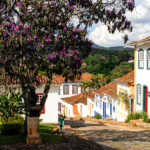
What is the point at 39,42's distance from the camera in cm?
959

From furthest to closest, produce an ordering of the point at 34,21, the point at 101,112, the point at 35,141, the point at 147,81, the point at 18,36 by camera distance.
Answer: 1. the point at 101,112
2. the point at 147,81
3. the point at 35,141
4. the point at 34,21
5. the point at 18,36

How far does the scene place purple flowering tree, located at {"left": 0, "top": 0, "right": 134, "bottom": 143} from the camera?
912 centimetres

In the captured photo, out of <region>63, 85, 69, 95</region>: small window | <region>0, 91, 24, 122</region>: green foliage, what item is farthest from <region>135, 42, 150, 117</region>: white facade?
<region>63, 85, 69, 95</region>: small window

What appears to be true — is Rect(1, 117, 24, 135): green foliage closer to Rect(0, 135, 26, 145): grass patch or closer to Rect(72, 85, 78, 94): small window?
Rect(0, 135, 26, 145): grass patch

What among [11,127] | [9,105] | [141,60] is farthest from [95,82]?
[11,127]

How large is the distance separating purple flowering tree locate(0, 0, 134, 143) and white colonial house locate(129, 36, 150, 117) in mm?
12496

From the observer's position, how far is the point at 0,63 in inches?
366

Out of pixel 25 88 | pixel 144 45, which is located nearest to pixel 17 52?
→ pixel 25 88

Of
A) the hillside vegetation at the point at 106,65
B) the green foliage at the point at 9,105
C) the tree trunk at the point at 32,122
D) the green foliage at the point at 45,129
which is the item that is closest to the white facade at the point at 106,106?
the green foliage at the point at 45,129

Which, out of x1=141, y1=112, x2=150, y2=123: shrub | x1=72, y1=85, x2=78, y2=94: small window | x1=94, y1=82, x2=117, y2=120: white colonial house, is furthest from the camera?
x1=72, y1=85, x2=78, y2=94: small window

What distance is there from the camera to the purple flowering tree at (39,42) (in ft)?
29.9

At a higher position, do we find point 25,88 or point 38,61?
point 38,61

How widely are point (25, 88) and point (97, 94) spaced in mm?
30210

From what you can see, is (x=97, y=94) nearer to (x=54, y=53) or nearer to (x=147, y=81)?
(x=147, y=81)
